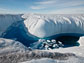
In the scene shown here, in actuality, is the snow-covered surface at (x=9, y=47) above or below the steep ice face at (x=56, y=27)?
above

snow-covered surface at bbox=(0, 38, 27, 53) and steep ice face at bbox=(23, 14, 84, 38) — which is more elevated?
snow-covered surface at bbox=(0, 38, 27, 53)

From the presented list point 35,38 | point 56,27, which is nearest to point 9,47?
point 35,38

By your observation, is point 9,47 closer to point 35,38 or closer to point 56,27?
point 35,38

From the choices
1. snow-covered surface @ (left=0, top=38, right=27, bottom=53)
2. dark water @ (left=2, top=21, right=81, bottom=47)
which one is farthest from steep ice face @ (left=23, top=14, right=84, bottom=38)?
snow-covered surface @ (left=0, top=38, right=27, bottom=53)

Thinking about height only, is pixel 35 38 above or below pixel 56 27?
below

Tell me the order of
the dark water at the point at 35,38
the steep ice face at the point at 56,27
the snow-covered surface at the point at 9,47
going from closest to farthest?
the snow-covered surface at the point at 9,47, the dark water at the point at 35,38, the steep ice face at the point at 56,27

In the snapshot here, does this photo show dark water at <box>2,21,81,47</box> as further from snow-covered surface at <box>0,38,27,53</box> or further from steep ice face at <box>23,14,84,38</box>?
Result: snow-covered surface at <box>0,38,27,53</box>

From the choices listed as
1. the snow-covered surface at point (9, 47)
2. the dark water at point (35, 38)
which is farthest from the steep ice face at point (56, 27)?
the snow-covered surface at point (9, 47)

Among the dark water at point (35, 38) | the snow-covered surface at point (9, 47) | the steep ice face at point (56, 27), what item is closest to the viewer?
the snow-covered surface at point (9, 47)

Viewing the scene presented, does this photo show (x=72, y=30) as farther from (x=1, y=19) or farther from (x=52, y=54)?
(x=52, y=54)

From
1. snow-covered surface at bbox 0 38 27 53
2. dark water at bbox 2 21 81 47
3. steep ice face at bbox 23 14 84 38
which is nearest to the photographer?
snow-covered surface at bbox 0 38 27 53

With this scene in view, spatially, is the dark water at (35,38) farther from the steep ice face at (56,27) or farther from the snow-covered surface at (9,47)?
the snow-covered surface at (9,47)
